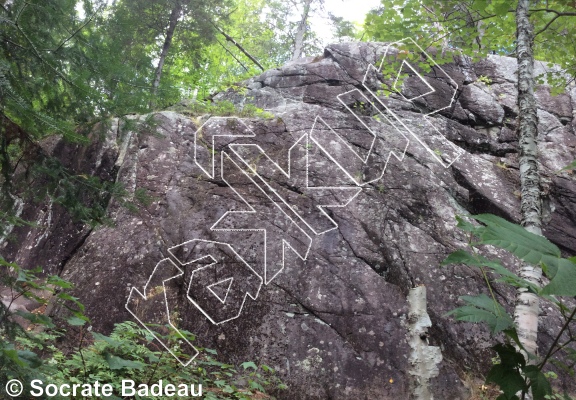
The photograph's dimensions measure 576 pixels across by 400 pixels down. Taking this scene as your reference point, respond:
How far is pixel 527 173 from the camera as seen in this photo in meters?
3.97

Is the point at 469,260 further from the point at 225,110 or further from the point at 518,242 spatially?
the point at 225,110

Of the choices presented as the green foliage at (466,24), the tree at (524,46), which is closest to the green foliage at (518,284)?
the tree at (524,46)

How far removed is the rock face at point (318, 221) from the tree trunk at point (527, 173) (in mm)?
898

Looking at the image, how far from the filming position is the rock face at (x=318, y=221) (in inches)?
197

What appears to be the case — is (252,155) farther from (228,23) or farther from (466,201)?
(228,23)

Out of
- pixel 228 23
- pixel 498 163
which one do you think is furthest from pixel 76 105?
pixel 228 23

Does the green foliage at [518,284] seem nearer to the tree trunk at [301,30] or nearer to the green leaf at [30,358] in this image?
the green leaf at [30,358]

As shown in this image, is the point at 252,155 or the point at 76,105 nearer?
the point at 76,105

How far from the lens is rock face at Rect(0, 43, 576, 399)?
5000 mm

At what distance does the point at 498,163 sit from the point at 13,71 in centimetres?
777

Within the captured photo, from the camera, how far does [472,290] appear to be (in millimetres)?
5645

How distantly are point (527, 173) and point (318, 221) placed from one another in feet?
9.82

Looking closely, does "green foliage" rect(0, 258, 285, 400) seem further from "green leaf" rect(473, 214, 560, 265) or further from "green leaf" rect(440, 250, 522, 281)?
"green leaf" rect(473, 214, 560, 265)

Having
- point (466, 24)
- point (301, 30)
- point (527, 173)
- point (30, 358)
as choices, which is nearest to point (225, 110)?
point (466, 24)
